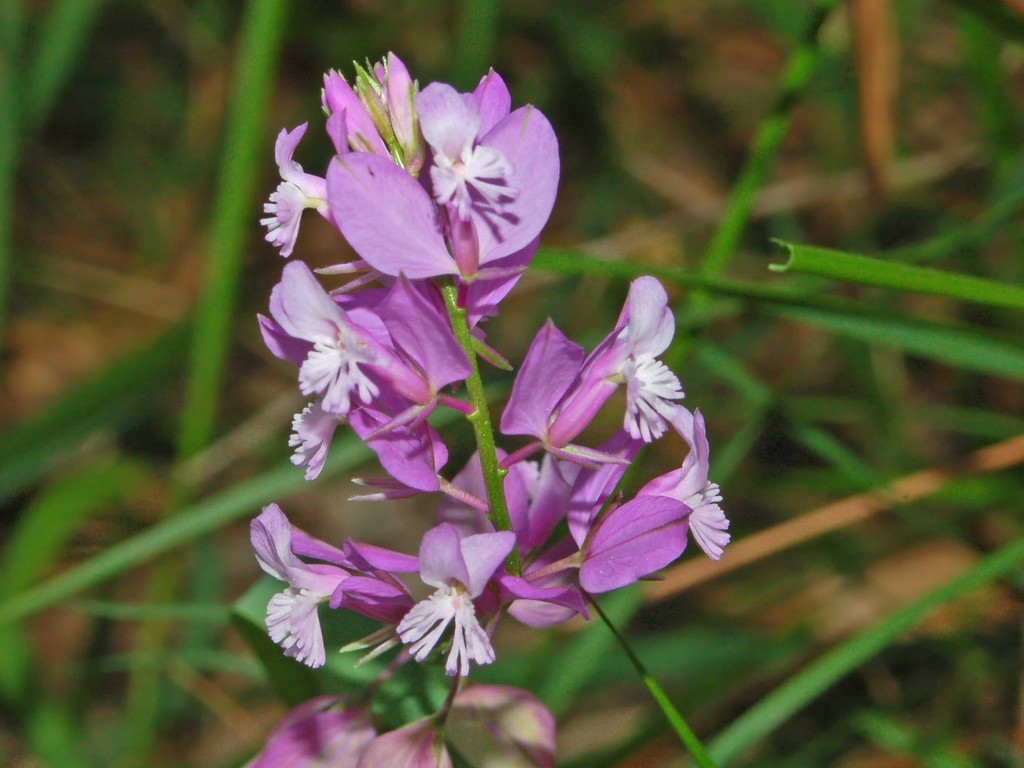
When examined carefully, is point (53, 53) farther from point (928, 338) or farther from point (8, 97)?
point (928, 338)

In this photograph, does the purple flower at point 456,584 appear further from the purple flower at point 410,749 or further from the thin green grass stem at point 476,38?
the thin green grass stem at point 476,38

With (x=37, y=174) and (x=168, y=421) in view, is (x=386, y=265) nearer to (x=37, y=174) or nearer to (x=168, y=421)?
(x=168, y=421)

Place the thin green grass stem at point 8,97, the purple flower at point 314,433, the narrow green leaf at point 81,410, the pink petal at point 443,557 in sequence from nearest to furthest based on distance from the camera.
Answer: the pink petal at point 443,557, the purple flower at point 314,433, the thin green grass stem at point 8,97, the narrow green leaf at point 81,410

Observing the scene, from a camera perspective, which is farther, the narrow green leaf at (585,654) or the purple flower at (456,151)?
the narrow green leaf at (585,654)

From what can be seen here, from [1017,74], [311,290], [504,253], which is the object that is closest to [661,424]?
[504,253]

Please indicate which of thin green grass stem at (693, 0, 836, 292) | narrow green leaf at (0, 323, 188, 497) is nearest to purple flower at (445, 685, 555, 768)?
thin green grass stem at (693, 0, 836, 292)

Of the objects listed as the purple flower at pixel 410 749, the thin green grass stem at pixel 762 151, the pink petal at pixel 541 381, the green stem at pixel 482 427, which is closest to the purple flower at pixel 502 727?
the purple flower at pixel 410 749

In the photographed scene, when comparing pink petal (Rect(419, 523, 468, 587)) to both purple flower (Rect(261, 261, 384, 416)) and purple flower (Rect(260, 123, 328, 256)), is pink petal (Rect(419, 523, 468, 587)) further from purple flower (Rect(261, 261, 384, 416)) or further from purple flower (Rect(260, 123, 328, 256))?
purple flower (Rect(260, 123, 328, 256))
